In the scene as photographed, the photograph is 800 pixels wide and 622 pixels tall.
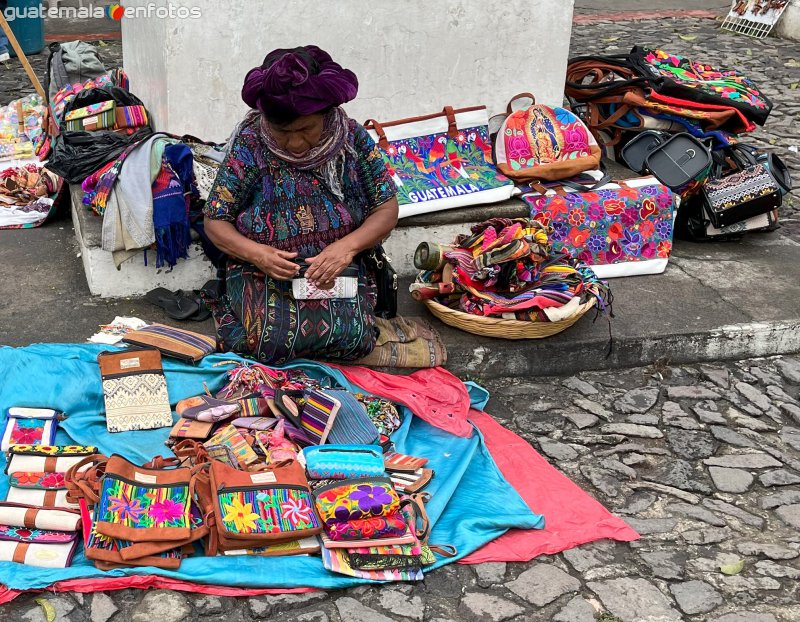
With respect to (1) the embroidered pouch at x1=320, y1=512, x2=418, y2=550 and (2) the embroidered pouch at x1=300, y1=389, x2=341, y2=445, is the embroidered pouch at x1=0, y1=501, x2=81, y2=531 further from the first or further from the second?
(2) the embroidered pouch at x1=300, y1=389, x2=341, y2=445

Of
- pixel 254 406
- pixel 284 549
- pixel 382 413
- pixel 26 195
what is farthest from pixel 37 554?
pixel 26 195

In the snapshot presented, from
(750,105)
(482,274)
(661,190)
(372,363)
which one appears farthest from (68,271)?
(750,105)

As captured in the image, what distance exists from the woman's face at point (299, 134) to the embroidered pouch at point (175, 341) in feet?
2.99

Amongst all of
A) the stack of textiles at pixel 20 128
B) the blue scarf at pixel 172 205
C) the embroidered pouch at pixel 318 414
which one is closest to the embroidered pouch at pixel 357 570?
the embroidered pouch at pixel 318 414

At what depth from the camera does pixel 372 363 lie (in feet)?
14.2

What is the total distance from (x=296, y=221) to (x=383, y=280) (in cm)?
57

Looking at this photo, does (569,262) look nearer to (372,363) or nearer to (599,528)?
(372,363)

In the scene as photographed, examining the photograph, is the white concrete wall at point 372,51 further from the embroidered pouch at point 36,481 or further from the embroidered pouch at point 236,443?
the embroidered pouch at point 36,481

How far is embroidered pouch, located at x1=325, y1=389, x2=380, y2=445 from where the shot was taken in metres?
3.76

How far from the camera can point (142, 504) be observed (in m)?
3.19

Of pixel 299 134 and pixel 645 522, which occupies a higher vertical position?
pixel 299 134

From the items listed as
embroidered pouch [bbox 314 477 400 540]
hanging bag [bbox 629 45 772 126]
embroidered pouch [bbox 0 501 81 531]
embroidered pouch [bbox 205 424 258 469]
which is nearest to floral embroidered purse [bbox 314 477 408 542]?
embroidered pouch [bbox 314 477 400 540]

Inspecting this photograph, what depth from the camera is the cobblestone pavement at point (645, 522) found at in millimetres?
3080

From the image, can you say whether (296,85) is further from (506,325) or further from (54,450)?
(54,450)
